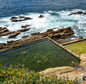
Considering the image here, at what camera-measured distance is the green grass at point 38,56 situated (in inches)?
521

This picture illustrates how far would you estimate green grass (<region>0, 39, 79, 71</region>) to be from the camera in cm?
1324

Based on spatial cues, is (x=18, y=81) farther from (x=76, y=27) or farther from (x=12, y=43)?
(x=76, y=27)

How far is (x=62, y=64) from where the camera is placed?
13062 millimetres

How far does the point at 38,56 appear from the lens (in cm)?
1480

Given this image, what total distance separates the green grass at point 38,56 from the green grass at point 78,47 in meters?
1.42

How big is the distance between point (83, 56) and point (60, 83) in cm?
830

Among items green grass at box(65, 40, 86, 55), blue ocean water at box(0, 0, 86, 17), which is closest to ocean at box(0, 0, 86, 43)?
blue ocean water at box(0, 0, 86, 17)

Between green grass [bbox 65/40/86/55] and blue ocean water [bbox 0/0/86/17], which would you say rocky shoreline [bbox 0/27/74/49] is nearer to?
green grass [bbox 65/40/86/55]

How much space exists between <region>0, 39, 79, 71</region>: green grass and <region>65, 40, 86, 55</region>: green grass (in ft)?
4.65

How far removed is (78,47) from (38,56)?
588cm

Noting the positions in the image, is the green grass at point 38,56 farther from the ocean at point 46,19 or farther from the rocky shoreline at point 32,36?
the ocean at point 46,19

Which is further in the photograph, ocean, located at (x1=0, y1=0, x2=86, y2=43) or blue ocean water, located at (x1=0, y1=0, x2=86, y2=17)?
blue ocean water, located at (x1=0, y1=0, x2=86, y2=17)

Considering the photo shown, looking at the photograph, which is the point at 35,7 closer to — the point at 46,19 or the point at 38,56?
the point at 46,19

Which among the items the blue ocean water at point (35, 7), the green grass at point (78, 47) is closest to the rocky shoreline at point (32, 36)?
the green grass at point (78, 47)
